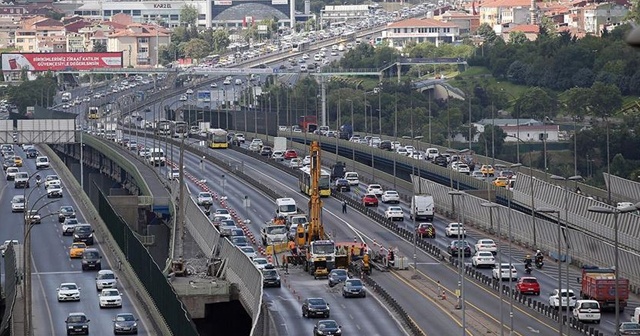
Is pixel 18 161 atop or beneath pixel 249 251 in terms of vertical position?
beneath

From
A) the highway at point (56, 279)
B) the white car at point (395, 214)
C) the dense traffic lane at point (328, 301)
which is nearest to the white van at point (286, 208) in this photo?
the dense traffic lane at point (328, 301)

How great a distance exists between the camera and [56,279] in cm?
7531

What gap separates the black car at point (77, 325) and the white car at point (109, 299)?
5846mm

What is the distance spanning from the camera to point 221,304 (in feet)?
221

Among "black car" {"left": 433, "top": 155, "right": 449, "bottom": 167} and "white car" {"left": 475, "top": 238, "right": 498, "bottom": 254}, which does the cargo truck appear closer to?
"white car" {"left": 475, "top": 238, "right": 498, "bottom": 254}

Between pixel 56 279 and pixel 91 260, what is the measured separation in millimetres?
3002

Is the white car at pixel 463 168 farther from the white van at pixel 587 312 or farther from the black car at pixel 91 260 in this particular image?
the white van at pixel 587 312

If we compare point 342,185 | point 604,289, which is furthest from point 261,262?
point 342,185

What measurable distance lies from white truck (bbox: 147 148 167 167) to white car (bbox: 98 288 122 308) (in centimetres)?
5984

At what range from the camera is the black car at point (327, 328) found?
5653 cm

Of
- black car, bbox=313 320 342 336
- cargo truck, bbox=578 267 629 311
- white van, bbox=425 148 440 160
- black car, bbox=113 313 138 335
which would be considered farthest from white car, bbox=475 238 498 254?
white van, bbox=425 148 440 160

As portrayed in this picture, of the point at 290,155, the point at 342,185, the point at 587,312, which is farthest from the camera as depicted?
the point at 290,155

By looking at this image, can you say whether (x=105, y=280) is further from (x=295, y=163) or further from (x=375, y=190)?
(x=295, y=163)

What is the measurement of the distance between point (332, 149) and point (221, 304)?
8086 cm
